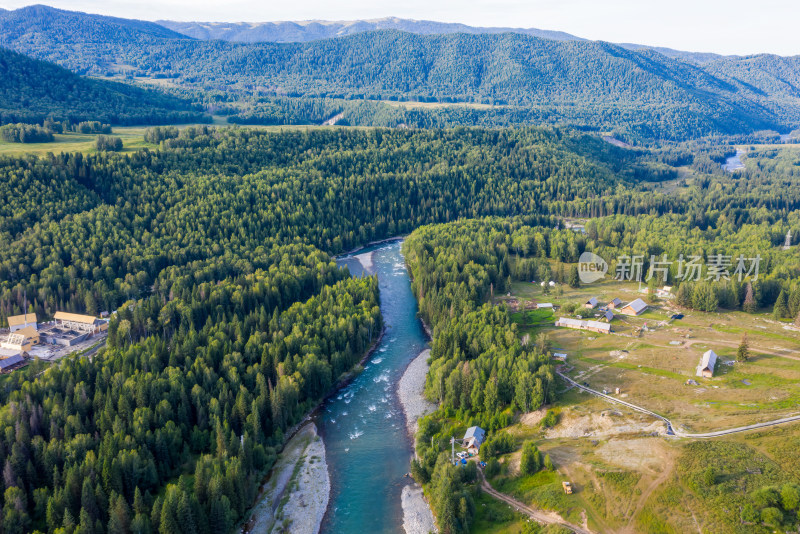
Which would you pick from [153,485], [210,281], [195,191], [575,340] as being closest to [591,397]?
[575,340]

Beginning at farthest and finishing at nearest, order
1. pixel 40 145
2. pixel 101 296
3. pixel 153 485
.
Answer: pixel 40 145
pixel 101 296
pixel 153 485

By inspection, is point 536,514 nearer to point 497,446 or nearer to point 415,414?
point 497,446

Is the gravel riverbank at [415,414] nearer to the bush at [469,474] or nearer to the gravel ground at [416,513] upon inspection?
the gravel ground at [416,513]

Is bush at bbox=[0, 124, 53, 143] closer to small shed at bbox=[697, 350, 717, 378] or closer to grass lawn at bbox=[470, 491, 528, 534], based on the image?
grass lawn at bbox=[470, 491, 528, 534]

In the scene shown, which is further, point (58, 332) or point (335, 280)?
point (335, 280)

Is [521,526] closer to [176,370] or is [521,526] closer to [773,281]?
[176,370]

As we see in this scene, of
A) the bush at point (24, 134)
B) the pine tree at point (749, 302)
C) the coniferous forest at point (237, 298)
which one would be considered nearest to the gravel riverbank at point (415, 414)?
the coniferous forest at point (237, 298)

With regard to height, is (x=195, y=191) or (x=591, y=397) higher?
(x=195, y=191)
